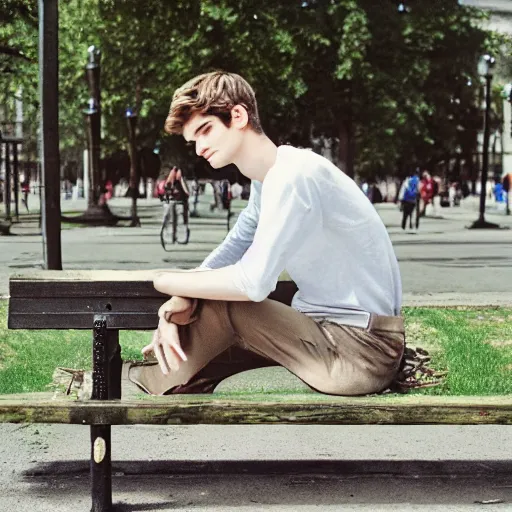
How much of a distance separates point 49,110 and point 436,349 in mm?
3979

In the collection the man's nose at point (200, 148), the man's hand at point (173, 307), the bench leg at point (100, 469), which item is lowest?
the bench leg at point (100, 469)

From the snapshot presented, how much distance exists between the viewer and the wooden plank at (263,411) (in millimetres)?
3977

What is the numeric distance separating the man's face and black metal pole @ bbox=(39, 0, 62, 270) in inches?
229

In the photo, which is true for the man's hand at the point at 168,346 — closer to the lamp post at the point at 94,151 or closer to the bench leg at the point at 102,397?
the bench leg at the point at 102,397

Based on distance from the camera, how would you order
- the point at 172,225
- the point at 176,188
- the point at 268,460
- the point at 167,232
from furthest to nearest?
the point at 167,232, the point at 172,225, the point at 176,188, the point at 268,460

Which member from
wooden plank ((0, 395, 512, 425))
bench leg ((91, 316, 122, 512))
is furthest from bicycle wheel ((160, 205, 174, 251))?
wooden plank ((0, 395, 512, 425))

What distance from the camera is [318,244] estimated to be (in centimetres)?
395

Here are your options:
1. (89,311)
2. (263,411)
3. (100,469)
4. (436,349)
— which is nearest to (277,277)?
(263,411)

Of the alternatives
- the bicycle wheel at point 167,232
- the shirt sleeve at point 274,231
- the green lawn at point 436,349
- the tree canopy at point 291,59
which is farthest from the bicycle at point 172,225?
the shirt sleeve at point 274,231

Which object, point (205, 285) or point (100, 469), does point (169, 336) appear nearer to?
point (205, 285)

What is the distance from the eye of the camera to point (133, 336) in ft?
31.3

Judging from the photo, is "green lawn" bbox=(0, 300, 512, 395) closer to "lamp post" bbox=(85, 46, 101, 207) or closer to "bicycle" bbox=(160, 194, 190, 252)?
"bicycle" bbox=(160, 194, 190, 252)

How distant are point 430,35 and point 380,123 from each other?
3.08 meters

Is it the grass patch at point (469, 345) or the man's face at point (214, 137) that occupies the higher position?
the man's face at point (214, 137)
